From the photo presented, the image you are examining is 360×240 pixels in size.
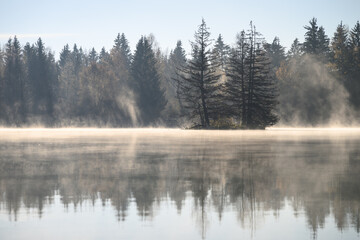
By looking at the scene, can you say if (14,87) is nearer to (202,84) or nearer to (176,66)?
(176,66)

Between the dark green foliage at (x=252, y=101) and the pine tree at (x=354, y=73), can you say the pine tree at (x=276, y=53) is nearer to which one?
the pine tree at (x=354, y=73)

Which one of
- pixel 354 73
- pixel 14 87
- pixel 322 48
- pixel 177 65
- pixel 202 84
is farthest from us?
pixel 177 65

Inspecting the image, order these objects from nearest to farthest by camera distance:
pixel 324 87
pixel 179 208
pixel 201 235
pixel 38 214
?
1. pixel 201 235
2. pixel 38 214
3. pixel 179 208
4. pixel 324 87

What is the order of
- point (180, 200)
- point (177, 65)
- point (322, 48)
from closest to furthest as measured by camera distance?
1. point (180, 200)
2. point (322, 48)
3. point (177, 65)

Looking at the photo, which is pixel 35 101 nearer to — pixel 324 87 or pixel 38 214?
pixel 324 87

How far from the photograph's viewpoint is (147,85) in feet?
362

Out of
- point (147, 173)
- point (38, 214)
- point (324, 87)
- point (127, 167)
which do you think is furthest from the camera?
point (324, 87)

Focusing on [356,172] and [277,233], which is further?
[356,172]

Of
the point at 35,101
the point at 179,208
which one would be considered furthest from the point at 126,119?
the point at 179,208

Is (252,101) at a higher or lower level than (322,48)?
lower

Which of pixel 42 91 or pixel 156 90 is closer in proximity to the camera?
pixel 156 90

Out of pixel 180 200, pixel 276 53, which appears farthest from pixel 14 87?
pixel 180 200

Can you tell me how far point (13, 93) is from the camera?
408 feet

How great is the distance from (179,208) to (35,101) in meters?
118
